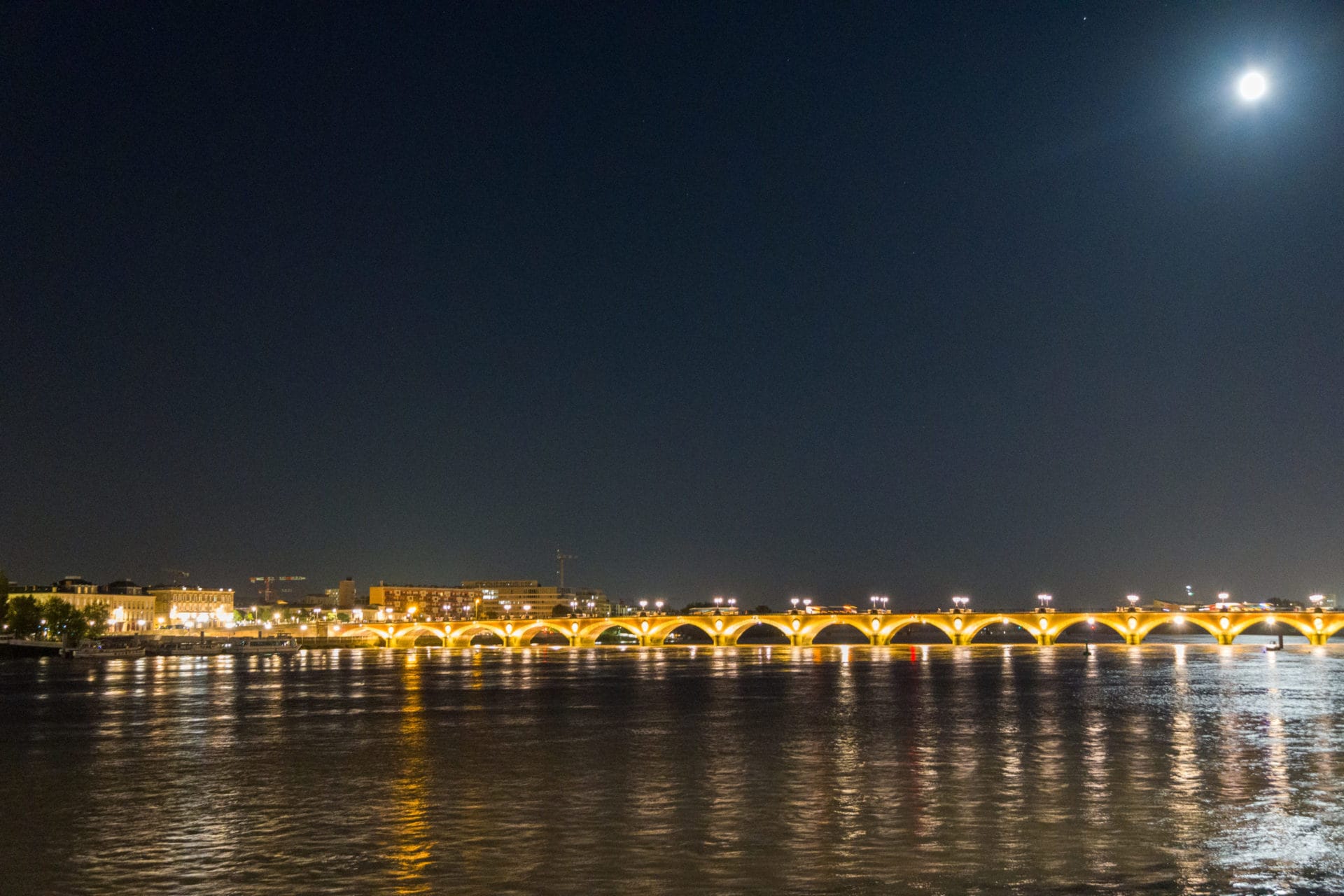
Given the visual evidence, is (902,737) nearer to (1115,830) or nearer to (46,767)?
(1115,830)

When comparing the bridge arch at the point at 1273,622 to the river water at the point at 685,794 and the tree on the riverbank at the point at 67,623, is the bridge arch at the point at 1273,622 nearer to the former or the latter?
the river water at the point at 685,794

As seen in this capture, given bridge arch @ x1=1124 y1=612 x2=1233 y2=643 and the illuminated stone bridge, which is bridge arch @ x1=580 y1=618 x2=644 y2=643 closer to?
the illuminated stone bridge

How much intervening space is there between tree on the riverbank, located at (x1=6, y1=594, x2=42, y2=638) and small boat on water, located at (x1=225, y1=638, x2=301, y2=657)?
2289cm

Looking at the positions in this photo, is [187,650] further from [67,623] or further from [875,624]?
[875,624]

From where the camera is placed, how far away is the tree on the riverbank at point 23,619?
14125 cm

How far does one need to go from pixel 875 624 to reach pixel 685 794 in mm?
128569

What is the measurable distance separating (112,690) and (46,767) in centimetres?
3917

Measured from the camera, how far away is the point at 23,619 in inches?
5566

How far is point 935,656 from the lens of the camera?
112 meters

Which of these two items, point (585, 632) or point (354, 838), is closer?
point (354, 838)

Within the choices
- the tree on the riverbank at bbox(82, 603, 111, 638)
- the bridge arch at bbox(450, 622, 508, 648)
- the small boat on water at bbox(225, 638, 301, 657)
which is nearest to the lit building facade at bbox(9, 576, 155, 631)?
the tree on the riverbank at bbox(82, 603, 111, 638)

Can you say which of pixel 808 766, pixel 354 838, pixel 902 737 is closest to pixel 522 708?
pixel 902 737

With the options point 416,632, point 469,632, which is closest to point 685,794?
point 469,632

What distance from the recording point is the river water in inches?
656
